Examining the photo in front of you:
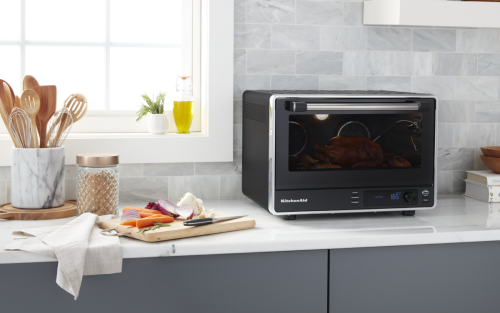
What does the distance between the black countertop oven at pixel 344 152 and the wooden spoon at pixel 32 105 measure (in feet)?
2.15

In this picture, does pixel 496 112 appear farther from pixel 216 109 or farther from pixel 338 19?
pixel 216 109

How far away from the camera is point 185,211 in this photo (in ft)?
4.84

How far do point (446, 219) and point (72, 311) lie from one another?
1089 millimetres

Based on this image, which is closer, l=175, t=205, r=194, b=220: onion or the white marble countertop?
the white marble countertop

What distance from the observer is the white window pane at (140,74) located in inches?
74.5

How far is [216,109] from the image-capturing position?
5.99ft

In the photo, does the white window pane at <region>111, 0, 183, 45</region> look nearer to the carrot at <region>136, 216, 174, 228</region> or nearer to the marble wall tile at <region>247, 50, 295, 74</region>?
the marble wall tile at <region>247, 50, 295, 74</region>

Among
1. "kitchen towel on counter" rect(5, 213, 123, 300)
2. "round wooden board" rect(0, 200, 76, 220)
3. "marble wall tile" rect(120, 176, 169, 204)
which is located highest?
"marble wall tile" rect(120, 176, 169, 204)

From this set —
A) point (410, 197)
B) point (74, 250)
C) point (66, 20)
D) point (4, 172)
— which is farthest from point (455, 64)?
point (4, 172)

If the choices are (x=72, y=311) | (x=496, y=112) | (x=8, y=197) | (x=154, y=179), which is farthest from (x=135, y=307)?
(x=496, y=112)

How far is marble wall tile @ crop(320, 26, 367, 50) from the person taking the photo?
1.91 m

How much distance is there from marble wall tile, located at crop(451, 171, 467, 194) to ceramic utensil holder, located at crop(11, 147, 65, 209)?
4.76 feet

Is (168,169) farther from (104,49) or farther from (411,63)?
(411,63)

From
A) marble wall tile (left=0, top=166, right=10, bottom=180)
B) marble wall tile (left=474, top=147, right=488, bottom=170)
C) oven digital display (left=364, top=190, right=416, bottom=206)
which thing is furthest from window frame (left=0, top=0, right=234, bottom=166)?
marble wall tile (left=474, top=147, right=488, bottom=170)
